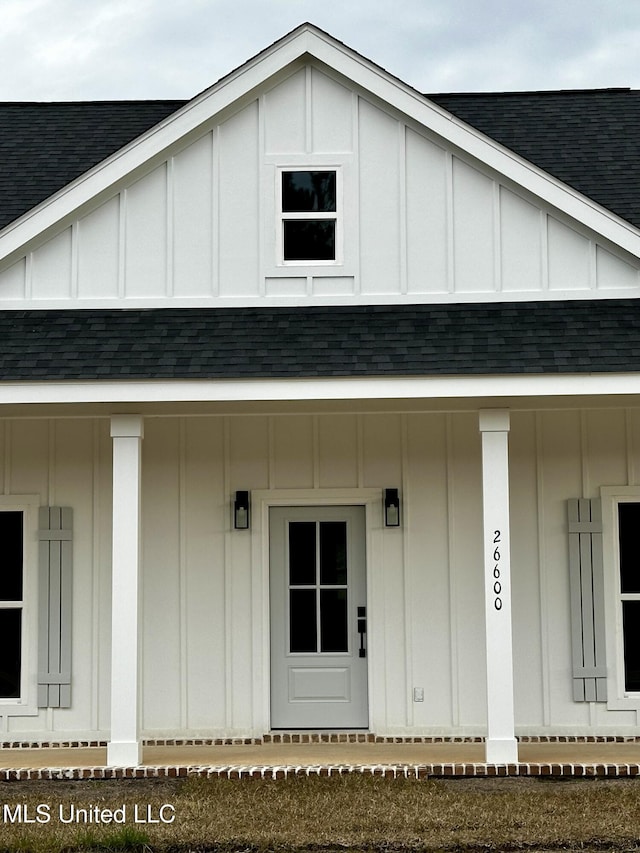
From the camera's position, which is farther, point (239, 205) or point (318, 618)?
point (318, 618)

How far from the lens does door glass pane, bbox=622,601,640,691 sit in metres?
10.9

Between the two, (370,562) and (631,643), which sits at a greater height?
(370,562)

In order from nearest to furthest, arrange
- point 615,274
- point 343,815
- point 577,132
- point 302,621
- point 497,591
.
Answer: point 343,815
point 497,591
point 615,274
point 302,621
point 577,132

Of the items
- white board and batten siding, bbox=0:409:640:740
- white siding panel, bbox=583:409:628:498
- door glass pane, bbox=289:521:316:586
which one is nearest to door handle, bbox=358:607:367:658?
white board and batten siding, bbox=0:409:640:740

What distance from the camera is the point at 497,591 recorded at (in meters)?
9.48

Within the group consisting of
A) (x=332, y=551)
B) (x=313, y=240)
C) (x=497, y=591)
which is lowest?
(x=497, y=591)

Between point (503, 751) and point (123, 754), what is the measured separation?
297 cm

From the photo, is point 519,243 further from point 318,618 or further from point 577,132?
point 318,618

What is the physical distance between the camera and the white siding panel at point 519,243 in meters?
10.4

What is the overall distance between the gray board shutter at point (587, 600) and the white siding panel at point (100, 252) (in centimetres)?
465

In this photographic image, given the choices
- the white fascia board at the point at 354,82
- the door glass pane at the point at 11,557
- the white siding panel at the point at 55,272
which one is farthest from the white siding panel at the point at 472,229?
the door glass pane at the point at 11,557

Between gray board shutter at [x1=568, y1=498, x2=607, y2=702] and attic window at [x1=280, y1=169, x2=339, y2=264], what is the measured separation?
3272 mm

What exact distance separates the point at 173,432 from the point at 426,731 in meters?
3.58

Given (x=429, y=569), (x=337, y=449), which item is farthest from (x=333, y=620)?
(x=337, y=449)
